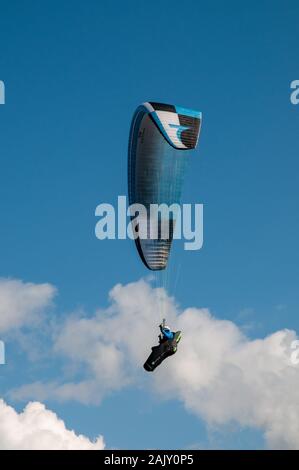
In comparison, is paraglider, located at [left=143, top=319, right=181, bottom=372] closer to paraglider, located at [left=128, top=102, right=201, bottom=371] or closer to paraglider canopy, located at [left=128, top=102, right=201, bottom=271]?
paraglider, located at [left=128, top=102, right=201, bottom=371]

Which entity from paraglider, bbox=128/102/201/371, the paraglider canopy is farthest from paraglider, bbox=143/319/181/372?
the paraglider canopy

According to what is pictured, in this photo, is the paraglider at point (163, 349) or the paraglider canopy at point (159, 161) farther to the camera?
the paraglider canopy at point (159, 161)

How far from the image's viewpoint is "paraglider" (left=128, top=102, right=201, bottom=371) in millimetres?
42594

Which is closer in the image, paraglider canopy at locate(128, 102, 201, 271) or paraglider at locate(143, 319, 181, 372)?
paraglider at locate(143, 319, 181, 372)

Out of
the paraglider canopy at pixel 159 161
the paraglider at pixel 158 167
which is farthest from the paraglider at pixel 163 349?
the paraglider canopy at pixel 159 161

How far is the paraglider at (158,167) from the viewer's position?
140 feet

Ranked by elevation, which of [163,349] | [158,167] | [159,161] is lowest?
[163,349]

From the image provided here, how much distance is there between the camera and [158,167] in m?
44.5

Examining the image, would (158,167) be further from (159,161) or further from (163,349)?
(163,349)

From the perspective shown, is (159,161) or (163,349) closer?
(163,349)

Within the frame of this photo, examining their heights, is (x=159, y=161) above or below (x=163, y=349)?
above

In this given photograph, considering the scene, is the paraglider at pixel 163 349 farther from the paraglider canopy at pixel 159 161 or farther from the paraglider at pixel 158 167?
the paraglider canopy at pixel 159 161

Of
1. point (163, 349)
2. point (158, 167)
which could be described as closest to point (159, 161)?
point (158, 167)
